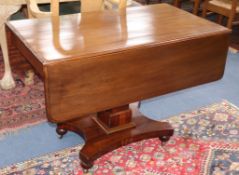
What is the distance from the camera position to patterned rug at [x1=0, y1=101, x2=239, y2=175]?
Answer: 1865mm

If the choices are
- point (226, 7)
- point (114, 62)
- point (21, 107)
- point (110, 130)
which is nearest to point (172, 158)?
point (110, 130)

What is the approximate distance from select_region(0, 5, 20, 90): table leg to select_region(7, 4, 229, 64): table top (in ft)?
2.22

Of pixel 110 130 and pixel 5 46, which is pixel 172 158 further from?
pixel 5 46

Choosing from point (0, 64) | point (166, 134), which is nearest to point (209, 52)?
point (166, 134)

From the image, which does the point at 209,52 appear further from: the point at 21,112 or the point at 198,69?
the point at 21,112

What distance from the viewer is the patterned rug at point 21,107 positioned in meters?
2.23

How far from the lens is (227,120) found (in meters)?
2.33

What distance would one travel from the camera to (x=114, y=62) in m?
1.53

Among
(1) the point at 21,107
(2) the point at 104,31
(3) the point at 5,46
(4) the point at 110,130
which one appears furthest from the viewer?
(3) the point at 5,46

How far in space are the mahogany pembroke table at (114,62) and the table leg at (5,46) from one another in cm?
68

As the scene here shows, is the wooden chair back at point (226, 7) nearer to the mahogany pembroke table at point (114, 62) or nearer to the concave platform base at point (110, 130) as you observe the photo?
the mahogany pembroke table at point (114, 62)

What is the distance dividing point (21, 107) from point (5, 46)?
48cm

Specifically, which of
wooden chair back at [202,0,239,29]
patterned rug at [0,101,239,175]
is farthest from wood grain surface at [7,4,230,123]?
wooden chair back at [202,0,239,29]

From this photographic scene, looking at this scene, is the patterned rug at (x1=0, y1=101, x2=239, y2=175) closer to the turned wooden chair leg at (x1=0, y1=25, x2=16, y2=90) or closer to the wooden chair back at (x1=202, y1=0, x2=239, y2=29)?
the turned wooden chair leg at (x1=0, y1=25, x2=16, y2=90)
